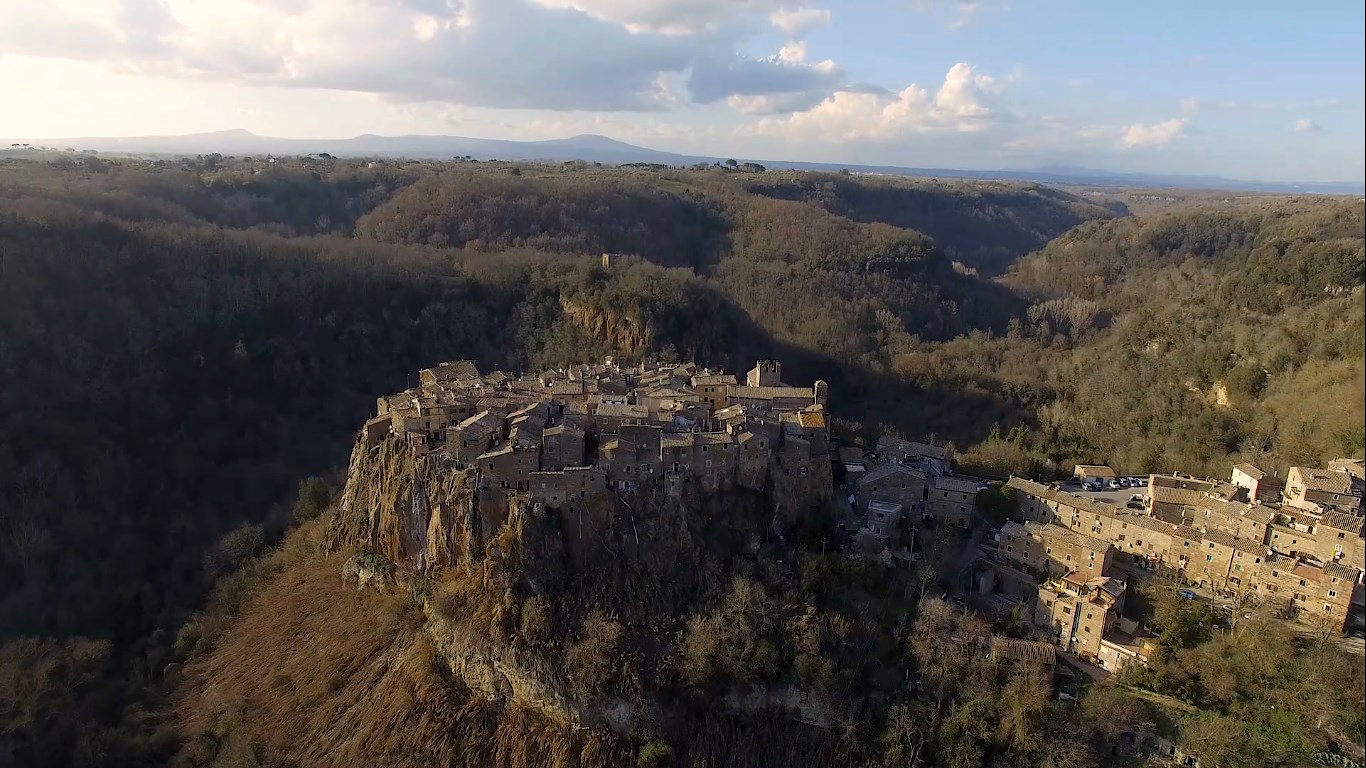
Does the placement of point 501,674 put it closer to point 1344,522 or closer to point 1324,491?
point 1344,522

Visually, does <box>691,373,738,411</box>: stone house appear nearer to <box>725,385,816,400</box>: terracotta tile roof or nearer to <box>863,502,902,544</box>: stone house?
<box>725,385,816,400</box>: terracotta tile roof

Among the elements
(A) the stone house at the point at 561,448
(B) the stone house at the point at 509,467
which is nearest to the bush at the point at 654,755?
(B) the stone house at the point at 509,467

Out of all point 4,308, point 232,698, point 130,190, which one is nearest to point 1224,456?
point 232,698

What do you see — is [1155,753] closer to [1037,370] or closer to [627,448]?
[627,448]

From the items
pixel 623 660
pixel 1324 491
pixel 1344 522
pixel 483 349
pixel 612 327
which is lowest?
pixel 483 349

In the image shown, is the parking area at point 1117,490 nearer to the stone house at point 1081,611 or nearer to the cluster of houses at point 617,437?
the stone house at point 1081,611

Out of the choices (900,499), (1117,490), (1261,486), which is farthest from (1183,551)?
(900,499)
